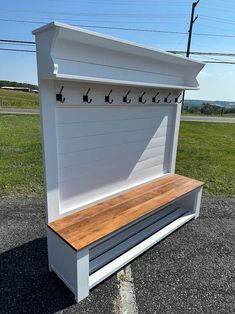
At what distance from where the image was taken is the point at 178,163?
17.3 ft

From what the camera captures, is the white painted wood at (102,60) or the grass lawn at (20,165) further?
the grass lawn at (20,165)

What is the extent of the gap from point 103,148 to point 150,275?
1.21 metres

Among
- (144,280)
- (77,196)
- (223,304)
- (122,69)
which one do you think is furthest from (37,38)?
(223,304)

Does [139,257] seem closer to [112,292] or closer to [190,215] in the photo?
[112,292]

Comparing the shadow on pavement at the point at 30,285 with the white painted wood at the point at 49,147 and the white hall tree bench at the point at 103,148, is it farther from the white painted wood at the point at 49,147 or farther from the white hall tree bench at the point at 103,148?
the white painted wood at the point at 49,147

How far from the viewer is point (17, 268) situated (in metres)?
2.04

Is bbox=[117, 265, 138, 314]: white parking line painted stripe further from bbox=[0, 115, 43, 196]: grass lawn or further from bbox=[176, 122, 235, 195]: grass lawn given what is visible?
bbox=[176, 122, 235, 195]: grass lawn

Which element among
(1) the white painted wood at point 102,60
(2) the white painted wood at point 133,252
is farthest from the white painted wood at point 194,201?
(1) the white painted wood at point 102,60

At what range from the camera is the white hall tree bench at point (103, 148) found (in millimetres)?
1683

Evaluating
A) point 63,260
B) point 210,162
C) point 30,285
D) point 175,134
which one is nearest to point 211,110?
point 210,162

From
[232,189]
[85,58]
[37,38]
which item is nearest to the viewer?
[37,38]

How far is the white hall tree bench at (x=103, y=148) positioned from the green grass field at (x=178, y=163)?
1.48m

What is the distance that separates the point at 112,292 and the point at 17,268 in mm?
862

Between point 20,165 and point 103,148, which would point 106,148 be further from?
point 20,165
